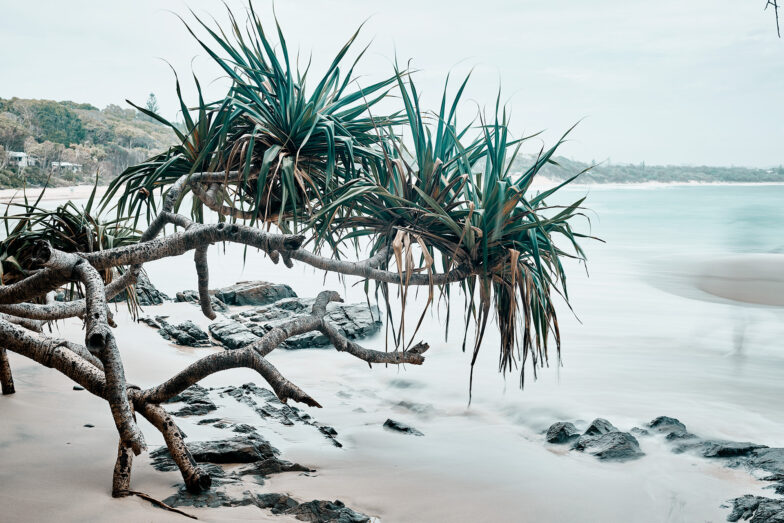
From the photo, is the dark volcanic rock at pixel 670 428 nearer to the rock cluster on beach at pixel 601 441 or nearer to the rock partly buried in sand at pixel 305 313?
the rock cluster on beach at pixel 601 441

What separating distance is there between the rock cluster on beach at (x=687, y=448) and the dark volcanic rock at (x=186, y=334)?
9.71 ft

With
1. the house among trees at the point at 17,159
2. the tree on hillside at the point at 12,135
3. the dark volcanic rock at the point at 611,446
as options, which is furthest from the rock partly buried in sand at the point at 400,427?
A: the tree on hillside at the point at 12,135

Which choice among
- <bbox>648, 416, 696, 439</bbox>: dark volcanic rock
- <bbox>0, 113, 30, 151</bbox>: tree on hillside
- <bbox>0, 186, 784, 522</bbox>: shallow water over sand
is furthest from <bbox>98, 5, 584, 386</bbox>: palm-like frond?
<bbox>0, 113, 30, 151</bbox>: tree on hillside

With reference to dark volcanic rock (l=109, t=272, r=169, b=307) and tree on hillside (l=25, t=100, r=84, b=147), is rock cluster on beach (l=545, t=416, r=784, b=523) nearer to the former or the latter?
dark volcanic rock (l=109, t=272, r=169, b=307)

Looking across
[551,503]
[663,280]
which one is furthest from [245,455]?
[663,280]

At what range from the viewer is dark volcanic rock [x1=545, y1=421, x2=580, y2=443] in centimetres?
375

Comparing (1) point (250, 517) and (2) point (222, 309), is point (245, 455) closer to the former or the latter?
(1) point (250, 517)

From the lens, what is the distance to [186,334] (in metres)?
5.27

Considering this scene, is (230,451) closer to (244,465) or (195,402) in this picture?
(244,465)

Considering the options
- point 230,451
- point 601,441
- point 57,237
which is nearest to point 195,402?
point 230,451

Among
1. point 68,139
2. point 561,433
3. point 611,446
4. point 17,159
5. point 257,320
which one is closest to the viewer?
point 611,446

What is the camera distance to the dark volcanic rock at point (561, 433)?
3.75 m

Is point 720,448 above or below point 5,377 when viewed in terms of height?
below

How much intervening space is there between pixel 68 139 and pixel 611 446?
26.7 meters
